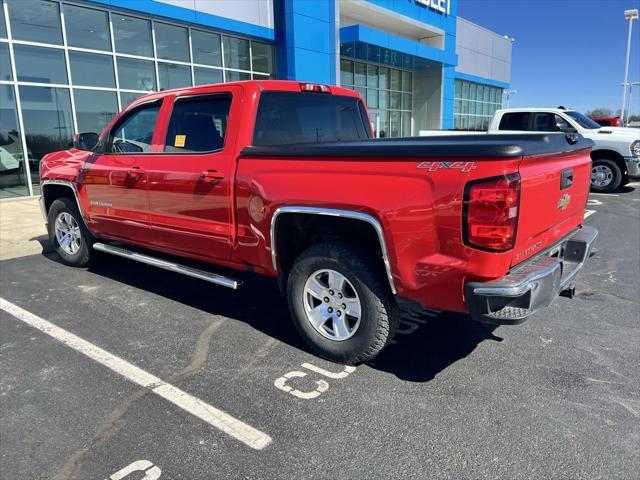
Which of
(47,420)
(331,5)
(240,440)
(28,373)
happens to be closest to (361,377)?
(240,440)

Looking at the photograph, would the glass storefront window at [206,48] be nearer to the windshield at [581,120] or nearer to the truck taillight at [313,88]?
the windshield at [581,120]

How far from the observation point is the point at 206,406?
3023 millimetres

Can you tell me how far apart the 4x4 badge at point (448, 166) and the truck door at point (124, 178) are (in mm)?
2899

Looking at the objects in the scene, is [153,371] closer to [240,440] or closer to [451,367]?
[240,440]

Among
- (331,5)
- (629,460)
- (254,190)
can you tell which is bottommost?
(629,460)

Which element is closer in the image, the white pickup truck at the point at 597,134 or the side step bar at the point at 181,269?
the side step bar at the point at 181,269

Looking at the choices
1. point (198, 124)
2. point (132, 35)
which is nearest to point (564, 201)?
point (198, 124)

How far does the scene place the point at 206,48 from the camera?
15352 mm

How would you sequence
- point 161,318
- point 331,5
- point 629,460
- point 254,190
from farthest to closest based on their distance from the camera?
point 331,5 < point 161,318 < point 254,190 < point 629,460

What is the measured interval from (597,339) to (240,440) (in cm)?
292

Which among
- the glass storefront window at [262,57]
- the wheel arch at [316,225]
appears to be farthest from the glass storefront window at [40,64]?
the wheel arch at [316,225]

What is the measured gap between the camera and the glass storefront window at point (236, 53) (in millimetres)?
15901

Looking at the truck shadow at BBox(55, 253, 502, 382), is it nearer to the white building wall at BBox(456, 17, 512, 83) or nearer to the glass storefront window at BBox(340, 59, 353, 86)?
the glass storefront window at BBox(340, 59, 353, 86)

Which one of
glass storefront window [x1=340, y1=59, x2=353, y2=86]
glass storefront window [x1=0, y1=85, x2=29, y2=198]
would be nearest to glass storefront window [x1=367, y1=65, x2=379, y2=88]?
glass storefront window [x1=340, y1=59, x2=353, y2=86]
